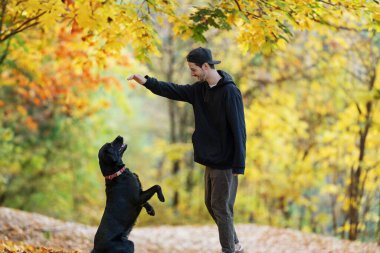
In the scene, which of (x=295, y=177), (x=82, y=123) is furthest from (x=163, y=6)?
(x=82, y=123)

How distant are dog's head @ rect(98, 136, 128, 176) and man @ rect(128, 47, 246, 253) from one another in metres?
0.75

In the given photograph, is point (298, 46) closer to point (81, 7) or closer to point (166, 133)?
point (81, 7)

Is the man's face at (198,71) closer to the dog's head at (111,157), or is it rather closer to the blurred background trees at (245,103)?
the blurred background trees at (245,103)

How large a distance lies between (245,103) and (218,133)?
8385 mm

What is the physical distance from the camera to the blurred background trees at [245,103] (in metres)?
5.28

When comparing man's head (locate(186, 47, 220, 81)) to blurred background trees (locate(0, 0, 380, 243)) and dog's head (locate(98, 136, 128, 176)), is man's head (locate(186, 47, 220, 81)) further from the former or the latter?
dog's head (locate(98, 136, 128, 176))

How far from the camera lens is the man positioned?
425 cm

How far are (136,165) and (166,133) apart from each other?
2359 mm

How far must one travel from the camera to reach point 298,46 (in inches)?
481

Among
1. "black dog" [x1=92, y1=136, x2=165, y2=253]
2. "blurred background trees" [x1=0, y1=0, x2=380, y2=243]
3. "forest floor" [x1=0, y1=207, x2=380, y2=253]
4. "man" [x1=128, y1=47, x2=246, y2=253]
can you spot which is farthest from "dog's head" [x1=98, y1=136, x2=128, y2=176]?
"forest floor" [x1=0, y1=207, x2=380, y2=253]

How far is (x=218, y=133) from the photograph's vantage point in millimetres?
4391

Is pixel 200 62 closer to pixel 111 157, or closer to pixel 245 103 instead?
pixel 111 157

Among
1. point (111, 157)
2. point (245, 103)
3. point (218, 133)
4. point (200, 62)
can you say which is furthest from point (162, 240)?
point (245, 103)

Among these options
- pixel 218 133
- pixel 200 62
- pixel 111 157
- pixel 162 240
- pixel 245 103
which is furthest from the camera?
pixel 245 103
